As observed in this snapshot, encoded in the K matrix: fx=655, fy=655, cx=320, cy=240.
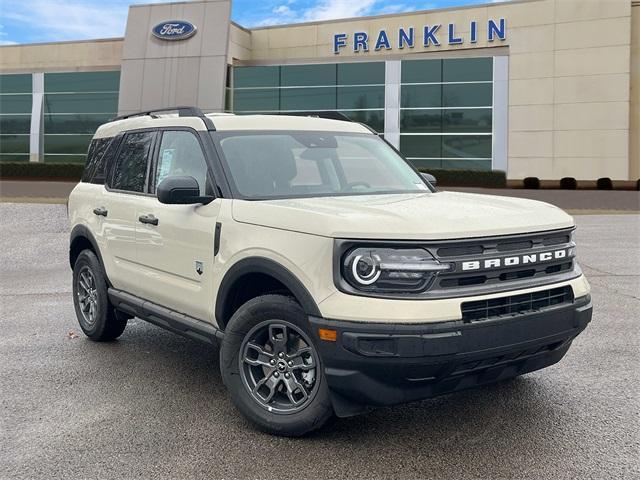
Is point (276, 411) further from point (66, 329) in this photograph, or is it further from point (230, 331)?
point (66, 329)

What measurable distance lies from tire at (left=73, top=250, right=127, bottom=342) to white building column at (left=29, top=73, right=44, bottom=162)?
39901mm

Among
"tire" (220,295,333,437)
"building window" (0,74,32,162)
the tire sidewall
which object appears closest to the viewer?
"tire" (220,295,333,437)

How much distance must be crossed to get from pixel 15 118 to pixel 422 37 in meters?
27.2

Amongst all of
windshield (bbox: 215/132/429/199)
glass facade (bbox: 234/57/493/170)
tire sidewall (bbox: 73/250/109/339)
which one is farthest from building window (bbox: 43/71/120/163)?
windshield (bbox: 215/132/429/199)

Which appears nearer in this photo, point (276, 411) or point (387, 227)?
point (387, 227)

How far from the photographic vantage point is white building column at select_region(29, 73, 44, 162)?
4259cm

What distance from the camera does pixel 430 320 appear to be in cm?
329

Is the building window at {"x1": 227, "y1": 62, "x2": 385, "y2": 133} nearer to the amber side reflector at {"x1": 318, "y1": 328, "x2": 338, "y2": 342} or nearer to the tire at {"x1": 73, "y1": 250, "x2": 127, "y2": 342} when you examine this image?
the tire at {"x1": 73, "y1": 250, "x2": 127, "y2": 342}

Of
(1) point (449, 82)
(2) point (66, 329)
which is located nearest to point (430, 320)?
(2) point (66, 329)

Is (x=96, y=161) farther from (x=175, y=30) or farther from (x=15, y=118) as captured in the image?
(x=15, y=118)

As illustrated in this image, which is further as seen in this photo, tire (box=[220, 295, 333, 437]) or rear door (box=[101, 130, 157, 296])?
rear door (box=[101, 130, 157, 296])

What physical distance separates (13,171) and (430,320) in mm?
43098

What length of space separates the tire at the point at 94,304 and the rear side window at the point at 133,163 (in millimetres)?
833

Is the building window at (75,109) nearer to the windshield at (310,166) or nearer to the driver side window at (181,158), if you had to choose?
the driver side window at (181,158)
